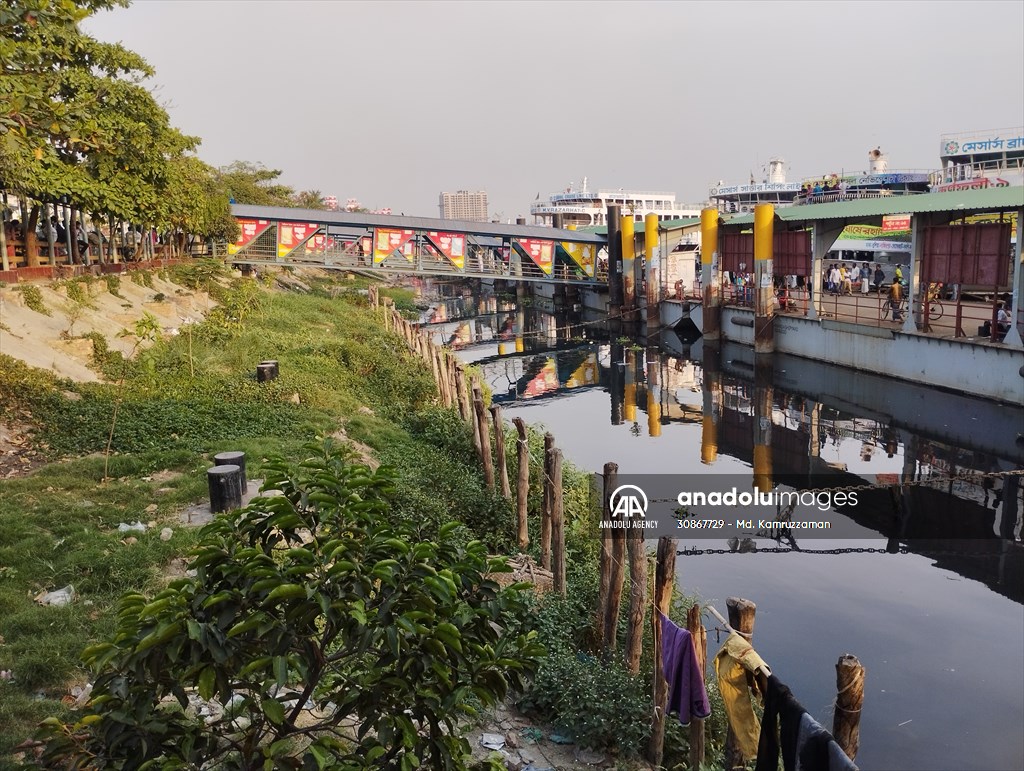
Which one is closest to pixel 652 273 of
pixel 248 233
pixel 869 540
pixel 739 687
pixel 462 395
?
pixel 248 233

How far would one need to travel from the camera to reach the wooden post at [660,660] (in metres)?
5.69

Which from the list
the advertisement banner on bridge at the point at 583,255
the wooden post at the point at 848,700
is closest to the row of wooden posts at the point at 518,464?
the wooden post at the point at 848,700

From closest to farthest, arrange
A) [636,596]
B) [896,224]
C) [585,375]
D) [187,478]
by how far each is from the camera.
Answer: [636,596] < [187,478] < [585,375] < [896,224]

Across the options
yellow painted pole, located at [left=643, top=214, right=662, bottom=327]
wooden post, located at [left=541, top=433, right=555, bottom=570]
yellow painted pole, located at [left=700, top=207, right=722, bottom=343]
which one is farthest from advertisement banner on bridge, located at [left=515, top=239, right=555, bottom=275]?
wooden post, located at [left=541, top=433, right=555, bottom=570]

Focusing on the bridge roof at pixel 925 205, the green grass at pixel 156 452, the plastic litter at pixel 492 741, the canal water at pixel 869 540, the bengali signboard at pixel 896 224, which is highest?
the bengali signboard at pixel 896 224

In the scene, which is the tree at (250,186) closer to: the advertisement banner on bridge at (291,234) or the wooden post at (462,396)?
the advertisement banner on bridge at (291,234)

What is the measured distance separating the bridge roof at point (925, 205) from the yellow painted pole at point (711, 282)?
166 inches

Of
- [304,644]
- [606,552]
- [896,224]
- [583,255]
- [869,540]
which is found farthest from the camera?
[583,255]

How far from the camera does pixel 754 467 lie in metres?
15.2

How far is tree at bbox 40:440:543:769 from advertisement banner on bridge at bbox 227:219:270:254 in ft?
124

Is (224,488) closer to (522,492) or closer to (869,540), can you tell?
(522,492)

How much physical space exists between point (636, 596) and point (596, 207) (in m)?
59.0

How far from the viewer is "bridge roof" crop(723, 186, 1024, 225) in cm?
1736

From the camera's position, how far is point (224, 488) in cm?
858
